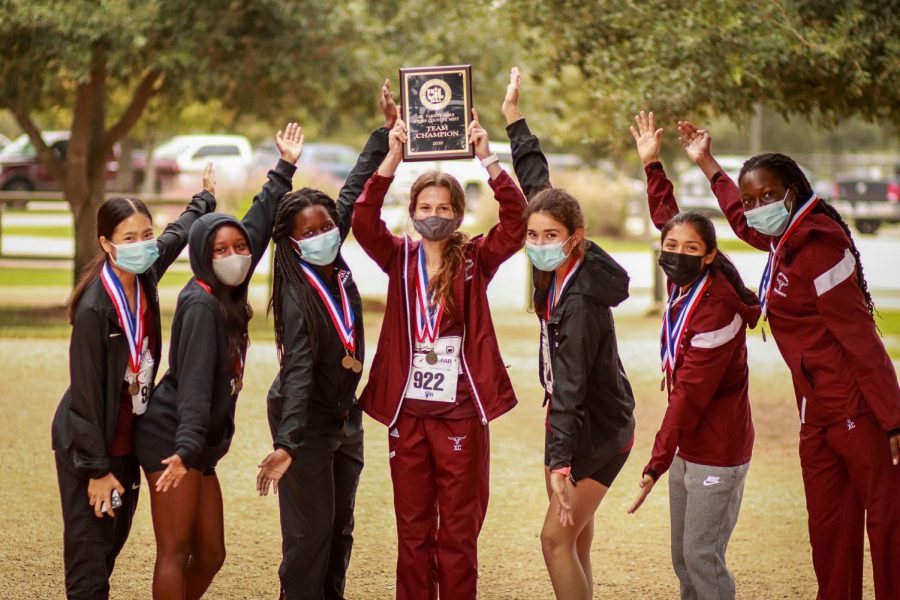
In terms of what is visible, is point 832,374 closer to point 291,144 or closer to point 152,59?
point 291,144

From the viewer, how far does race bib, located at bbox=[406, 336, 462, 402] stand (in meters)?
5.34

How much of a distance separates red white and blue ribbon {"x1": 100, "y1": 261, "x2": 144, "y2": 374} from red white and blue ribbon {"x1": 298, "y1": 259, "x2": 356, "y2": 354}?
79cm

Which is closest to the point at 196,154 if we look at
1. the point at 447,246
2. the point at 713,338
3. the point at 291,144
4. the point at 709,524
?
the point at 291,144

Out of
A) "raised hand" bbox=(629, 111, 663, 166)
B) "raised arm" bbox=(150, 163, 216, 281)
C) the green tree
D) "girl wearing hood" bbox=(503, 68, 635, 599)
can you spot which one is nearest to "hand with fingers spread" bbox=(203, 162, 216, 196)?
"raised arm" bbox=(150, 163, 216, 281)

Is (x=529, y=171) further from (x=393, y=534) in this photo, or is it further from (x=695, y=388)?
(x=393, y=534)

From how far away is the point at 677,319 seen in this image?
5.30m

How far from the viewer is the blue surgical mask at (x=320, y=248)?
539cm

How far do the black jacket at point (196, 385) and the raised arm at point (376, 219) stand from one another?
1.98ft

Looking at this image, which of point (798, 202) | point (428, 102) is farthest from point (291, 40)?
point (798, 202)

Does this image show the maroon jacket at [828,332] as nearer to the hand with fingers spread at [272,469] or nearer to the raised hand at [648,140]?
the raised hand at [648,140]

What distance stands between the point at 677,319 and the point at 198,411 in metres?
2.16

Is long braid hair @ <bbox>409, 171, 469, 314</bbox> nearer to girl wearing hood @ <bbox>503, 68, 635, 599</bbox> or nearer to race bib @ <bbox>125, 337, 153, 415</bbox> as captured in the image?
girl wearing hood @ <bbox>503, 68, 635, 599</bbox>

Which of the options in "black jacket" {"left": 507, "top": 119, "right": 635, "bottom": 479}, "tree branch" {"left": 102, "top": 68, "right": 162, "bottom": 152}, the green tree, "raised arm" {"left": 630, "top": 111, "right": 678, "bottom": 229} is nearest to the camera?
"black jacket" {"left": 507, "top": 119, "right": 635, "bottom": 479}

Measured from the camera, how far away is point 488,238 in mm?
5574
